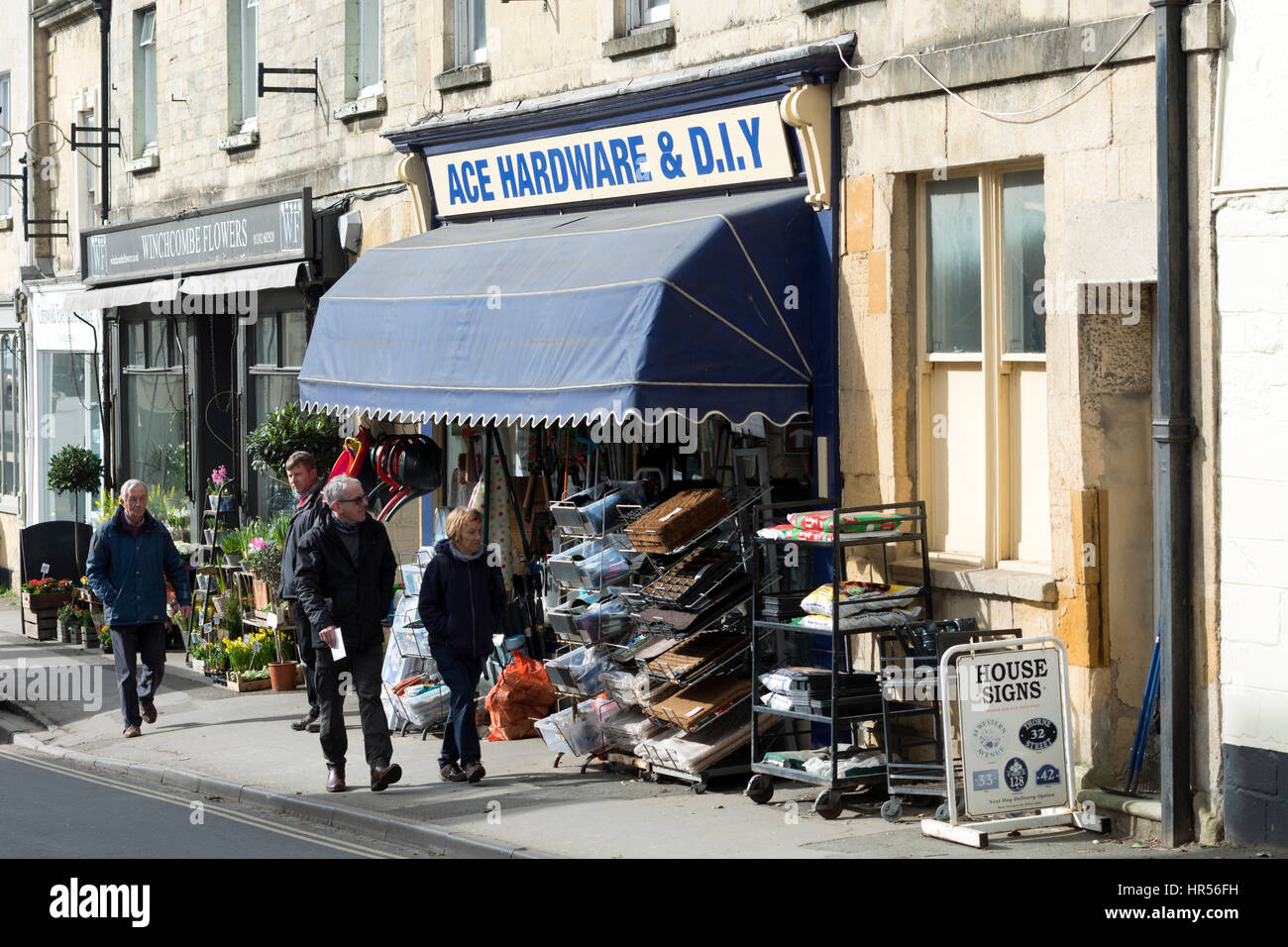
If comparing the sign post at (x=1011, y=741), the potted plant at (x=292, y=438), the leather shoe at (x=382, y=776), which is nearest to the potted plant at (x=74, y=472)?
the potted plant at (x=292, y=438)

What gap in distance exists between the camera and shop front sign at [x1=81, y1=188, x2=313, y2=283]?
16.2 m

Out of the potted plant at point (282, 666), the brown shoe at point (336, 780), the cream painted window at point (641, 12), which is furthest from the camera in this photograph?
the potted plant at point (282, 666)

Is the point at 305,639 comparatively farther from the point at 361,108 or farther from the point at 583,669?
the point at 361,108

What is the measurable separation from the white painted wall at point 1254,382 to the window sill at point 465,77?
7064mm

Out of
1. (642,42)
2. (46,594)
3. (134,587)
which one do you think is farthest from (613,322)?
(46,594)

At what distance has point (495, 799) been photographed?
10109 mm

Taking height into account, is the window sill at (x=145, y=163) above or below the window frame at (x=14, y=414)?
above

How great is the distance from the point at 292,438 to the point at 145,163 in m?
6.69

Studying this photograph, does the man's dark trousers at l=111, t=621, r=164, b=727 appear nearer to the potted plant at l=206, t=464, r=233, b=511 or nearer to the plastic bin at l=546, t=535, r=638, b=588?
the plastic bin at l=546, t=535, r=638, b=588

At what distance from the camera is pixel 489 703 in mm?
12219

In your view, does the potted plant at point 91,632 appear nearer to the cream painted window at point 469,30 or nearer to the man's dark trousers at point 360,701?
the cream painted window at point 469,30

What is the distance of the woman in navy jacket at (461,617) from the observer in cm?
1054

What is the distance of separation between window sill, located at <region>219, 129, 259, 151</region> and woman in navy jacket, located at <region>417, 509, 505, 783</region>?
8.56 meters

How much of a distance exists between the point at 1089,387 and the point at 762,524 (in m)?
2.66
